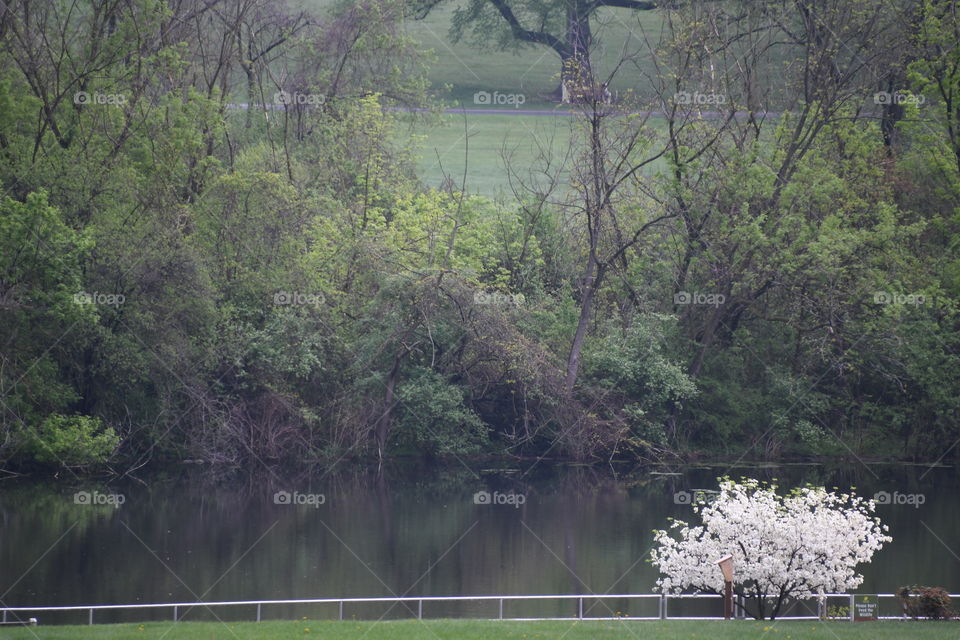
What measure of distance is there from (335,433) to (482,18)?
37.3m

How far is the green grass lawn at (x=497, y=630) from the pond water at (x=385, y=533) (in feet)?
6.79

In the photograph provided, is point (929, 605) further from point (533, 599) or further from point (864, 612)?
point (533, 599)

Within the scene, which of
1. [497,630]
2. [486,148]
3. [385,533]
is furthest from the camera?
[486,148]

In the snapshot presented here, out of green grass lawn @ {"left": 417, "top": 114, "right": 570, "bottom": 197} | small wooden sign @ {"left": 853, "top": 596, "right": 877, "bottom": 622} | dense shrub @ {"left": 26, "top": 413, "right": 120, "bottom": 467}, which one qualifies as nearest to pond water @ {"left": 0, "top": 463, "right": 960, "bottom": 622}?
dense shrub @ {"left": 26, "top": 413, "right": 120, "bottom": 467}

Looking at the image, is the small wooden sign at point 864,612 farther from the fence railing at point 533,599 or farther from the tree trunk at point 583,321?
the tree trunk at point 583,321

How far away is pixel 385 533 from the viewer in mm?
26828

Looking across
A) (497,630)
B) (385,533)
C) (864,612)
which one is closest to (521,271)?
(385,533)

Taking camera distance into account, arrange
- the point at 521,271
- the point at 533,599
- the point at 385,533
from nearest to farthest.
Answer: the point at 533,599 → the point at 385,533 → the point at 521,271

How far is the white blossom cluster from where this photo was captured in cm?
1758

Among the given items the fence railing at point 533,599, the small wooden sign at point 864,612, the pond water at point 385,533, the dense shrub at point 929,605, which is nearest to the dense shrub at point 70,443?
the pond water at point 385,533

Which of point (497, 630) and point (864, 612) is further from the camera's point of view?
point (864, 612)

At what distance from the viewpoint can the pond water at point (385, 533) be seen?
2136 centimetres

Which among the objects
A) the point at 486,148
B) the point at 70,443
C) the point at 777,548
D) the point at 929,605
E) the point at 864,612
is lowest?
the point at 70,443

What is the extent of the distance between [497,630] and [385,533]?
11.0m
